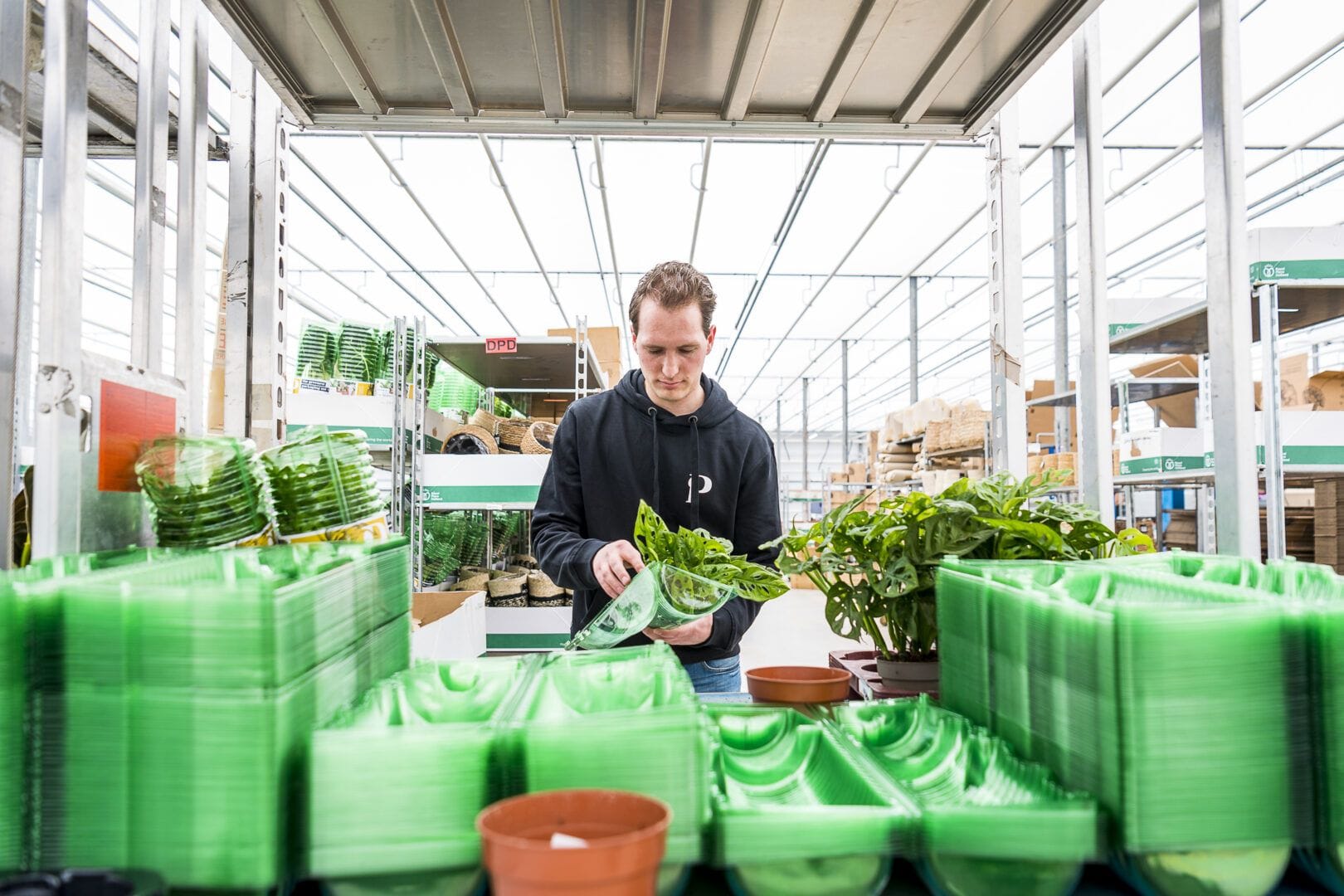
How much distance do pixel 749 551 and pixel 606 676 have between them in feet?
4.32

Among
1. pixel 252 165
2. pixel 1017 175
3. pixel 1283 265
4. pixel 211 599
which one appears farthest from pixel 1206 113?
pixel 1283 265

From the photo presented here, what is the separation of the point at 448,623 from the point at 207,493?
2.40 metres

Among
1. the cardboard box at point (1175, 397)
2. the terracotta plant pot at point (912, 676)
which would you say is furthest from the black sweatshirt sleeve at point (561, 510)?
the cardboard box at point (1175, 397)

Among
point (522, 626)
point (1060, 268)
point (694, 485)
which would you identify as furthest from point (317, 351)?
point (1060, 268)

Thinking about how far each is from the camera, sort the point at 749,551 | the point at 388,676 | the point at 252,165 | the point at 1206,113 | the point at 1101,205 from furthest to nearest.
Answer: the point at 749,551, the point at 252,165, the point at 1101,205, the point at 1206,113, the point at 388,676

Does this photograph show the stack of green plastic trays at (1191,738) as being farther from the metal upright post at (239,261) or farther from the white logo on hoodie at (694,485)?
the metal upright post at (239,261)

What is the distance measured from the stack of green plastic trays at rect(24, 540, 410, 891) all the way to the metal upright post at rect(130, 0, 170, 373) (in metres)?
0.87

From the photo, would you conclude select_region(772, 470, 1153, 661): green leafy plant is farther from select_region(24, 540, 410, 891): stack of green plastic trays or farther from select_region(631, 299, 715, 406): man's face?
select_region(24, 540, 410, 891): stack of green plastic trays

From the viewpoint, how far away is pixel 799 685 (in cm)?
112

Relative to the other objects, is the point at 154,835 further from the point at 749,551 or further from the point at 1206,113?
the point at 1206,113

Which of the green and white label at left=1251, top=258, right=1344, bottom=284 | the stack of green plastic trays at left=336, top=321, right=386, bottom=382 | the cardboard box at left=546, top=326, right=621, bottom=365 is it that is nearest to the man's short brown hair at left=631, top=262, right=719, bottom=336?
the stack of green plastic trays at left=336, top=321, right=386, bottom=382

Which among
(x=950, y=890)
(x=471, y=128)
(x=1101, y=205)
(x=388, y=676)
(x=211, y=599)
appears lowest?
(x=950, y=890)

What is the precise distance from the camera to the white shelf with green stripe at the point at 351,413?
12.2 ft

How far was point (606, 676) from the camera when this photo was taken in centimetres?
90
